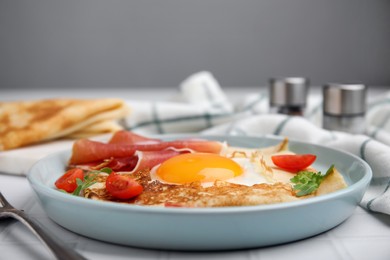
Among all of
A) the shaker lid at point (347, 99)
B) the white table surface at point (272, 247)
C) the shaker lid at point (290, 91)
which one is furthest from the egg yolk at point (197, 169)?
the shaker lid at point (290, 91)

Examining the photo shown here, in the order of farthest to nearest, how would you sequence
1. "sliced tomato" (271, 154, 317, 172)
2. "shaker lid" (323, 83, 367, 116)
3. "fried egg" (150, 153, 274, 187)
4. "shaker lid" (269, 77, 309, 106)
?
1. "shaker lid" (269, 77, 309, 106)
2. "shaker lid" (323, 83, 367, 116)
3. "sliced tomato" (271, 154, 317, 172)
4. "fried egg" (150, 153, 274, 187)

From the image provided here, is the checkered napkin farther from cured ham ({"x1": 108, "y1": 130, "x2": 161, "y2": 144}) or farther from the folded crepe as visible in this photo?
cured ham ({"x1": 108, "y1": 130, "x2": 161, "y2": 144})

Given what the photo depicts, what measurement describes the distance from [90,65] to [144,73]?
44 centimetres

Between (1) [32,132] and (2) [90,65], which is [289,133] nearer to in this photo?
(1) [32,132]

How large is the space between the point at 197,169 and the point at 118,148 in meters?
0.36

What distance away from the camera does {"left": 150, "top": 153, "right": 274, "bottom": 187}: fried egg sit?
1470 mm

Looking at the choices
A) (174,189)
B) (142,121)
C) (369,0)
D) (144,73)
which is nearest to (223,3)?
(144,73)

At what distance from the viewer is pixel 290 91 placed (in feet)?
8.69

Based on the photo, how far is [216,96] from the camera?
307 centimetres

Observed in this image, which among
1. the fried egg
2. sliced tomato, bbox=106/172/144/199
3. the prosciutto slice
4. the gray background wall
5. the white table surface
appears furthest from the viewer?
the gray background wall

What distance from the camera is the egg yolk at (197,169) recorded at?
1.47 metres

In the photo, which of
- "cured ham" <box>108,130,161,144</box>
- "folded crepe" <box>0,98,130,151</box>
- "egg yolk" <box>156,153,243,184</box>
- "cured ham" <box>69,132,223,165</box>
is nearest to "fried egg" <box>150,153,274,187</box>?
"egg yolk" <box>156,153,243,184</box>

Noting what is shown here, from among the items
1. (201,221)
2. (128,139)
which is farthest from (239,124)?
(201,221)

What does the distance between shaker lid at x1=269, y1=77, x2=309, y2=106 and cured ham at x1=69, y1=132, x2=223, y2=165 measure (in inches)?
38.7
